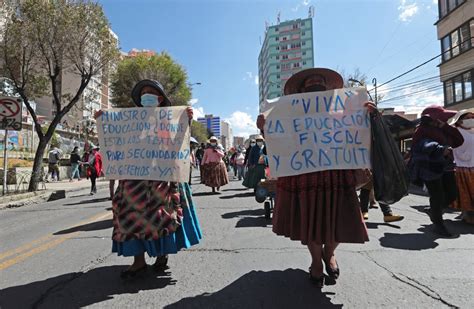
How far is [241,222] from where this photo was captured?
241 inches

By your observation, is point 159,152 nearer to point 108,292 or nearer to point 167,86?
point 108,292

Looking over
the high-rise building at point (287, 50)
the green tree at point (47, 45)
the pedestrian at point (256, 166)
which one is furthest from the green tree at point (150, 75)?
the high-rise building at point (287, 50)

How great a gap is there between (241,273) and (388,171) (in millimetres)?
1704

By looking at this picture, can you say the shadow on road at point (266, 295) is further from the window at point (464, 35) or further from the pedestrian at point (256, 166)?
the window at point (464, 35)

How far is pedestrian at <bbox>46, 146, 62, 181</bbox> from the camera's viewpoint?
17.8 meters

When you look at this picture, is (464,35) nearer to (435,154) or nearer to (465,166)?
(465,166)

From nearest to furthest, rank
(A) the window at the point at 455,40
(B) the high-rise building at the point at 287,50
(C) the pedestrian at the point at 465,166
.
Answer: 1. (C) the pedestrian at the point at 465,166
2. (A) the window at the point at 455,40
3. (B) the high-rise building at the point at 287,50

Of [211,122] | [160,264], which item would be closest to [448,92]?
[160,264]

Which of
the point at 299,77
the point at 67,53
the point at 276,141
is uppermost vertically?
the point at 67,53

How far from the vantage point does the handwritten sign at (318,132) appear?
9.92ft

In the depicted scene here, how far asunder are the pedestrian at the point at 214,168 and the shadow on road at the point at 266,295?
8040 millimetres

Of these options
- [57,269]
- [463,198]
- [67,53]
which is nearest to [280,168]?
[57,269]

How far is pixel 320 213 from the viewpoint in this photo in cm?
292

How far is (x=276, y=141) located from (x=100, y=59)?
12073 mm
